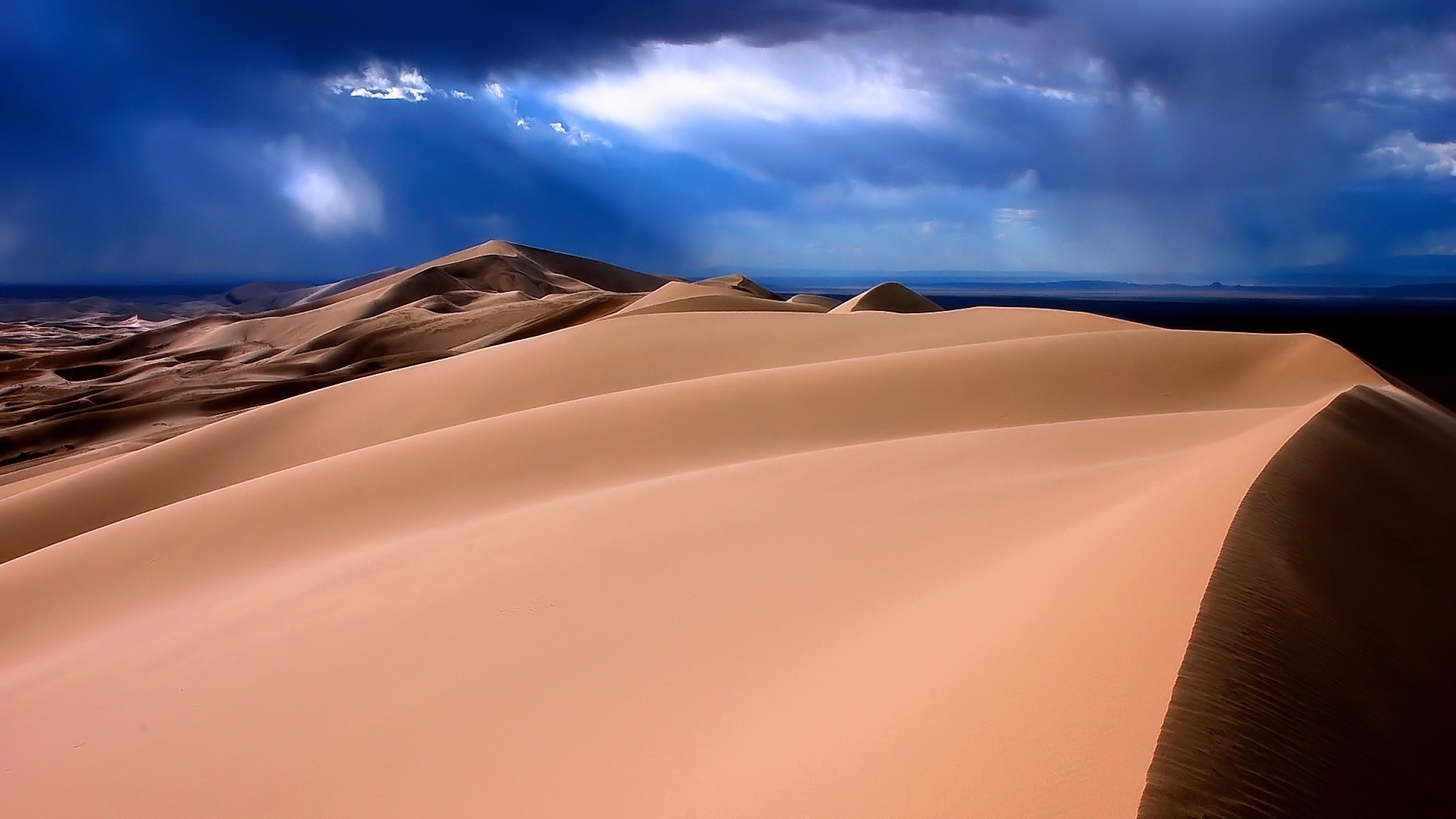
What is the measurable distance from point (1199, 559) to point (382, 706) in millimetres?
2429

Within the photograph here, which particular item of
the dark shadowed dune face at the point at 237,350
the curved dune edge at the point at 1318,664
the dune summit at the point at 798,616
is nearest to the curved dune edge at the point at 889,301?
the dark shadowed dune face at the point at 237,350

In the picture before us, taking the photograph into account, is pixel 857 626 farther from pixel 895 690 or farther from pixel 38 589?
pixel 38 589

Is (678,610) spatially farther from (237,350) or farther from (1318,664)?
(237,350)

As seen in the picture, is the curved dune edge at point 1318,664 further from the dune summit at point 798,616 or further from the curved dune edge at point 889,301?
the curved dune edge at point 889,301

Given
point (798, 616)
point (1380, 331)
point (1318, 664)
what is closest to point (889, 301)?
point (798, 616)

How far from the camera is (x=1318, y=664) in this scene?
170cm

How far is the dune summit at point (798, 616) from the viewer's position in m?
1.59

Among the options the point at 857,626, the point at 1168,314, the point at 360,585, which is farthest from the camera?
the point at 1168,314

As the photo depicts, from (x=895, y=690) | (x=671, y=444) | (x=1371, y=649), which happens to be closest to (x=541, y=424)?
(x=671, y=444)

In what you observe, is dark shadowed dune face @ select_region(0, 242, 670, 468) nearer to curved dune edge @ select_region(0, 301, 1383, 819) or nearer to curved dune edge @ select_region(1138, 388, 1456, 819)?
curved dune edge @ select_region(0, 301, 1383, 819)

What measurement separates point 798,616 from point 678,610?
0.47m

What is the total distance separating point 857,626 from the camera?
2.53m

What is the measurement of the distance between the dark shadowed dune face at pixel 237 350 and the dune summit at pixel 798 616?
1219 cm

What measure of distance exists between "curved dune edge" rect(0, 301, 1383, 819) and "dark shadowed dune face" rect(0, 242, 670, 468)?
12.0m
